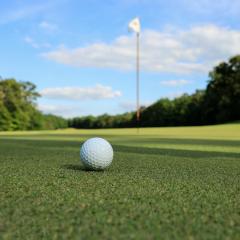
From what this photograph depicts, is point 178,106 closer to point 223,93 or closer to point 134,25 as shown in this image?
point 223,93

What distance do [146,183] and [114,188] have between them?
627 mm

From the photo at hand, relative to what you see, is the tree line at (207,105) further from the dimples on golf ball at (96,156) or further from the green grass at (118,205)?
the green grass at (118,205)

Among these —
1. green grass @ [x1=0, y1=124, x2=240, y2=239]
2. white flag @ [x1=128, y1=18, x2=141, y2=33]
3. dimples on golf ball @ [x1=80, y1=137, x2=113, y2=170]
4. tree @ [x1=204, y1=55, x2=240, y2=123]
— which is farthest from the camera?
tree @ [x1=204, y1=55, x2=240, y2=123]

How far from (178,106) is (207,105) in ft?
48.5

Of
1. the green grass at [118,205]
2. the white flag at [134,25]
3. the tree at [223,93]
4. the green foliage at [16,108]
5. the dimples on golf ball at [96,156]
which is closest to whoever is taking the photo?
the green grass at [118,205]

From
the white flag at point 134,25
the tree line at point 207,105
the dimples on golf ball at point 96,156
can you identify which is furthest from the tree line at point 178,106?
the dimples on golf ball at point 96,156

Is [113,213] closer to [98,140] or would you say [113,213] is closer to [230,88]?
[98,140]

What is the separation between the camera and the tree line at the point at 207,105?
6869cm

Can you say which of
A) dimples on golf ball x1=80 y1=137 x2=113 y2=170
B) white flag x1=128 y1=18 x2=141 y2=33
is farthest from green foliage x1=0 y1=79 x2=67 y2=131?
dimples on golf ball x1=80 y1=137 x2=113 y2=170

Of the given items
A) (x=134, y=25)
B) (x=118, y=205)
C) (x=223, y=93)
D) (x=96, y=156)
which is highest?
(x=134, y=25)

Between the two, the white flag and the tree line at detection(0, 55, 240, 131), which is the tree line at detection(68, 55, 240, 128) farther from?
the white flag

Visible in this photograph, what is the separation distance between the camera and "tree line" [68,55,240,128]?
68.7m

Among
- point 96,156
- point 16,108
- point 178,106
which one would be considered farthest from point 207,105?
point 96,156

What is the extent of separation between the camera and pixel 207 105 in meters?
73.0
